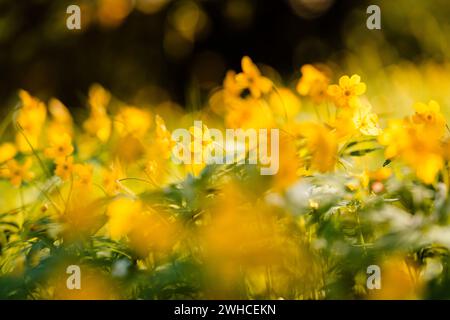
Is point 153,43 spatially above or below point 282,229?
above

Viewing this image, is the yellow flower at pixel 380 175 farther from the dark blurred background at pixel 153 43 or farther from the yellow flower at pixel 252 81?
the dark blurred background at pixel 153 43

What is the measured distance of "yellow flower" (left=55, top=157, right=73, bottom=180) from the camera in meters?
1.98

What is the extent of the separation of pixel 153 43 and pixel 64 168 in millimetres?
3906

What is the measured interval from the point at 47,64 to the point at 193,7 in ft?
3.81

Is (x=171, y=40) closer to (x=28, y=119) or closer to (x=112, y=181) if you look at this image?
(x=28, y=119)

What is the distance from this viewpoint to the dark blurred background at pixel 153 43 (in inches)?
212

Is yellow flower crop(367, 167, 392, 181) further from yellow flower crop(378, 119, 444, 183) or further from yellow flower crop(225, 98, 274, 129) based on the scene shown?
yellow flower crop(225, 98, 274, 129)

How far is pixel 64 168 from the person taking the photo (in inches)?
78.0

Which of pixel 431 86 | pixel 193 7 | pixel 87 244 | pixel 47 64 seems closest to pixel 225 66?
pixel 193 7

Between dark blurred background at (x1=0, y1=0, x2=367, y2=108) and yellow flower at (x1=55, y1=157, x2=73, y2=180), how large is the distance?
3263 mm

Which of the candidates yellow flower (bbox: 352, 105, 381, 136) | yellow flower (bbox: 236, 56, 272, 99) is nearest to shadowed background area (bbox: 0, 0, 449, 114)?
yellow flower (bbox: 236, 56, 272, 99)

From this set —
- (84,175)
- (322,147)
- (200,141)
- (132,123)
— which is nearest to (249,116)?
(200,141)

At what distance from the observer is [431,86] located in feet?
11.0
